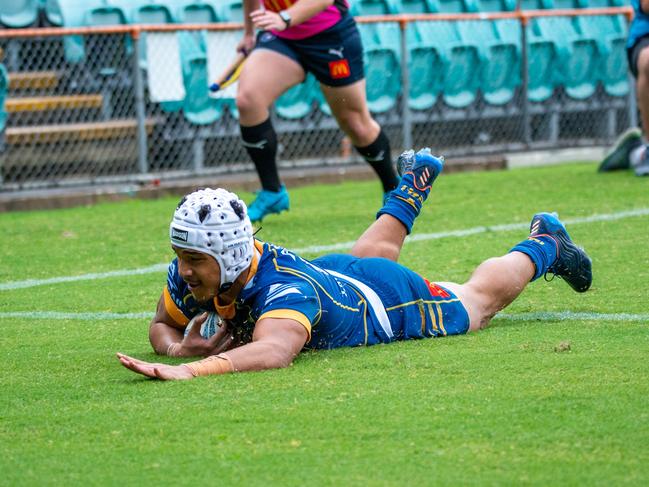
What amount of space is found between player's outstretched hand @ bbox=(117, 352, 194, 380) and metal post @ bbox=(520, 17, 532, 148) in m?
10.7

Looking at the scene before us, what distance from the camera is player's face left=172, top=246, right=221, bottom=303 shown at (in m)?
4.49

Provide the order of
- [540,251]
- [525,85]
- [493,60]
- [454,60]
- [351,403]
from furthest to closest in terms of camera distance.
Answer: [525,85] → [493,60] → [454,60] → [540,251] → [351,403]

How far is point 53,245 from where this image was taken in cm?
855

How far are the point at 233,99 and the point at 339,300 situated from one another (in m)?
8.09

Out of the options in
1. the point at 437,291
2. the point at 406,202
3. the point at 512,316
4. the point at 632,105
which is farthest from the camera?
the point at 632,105

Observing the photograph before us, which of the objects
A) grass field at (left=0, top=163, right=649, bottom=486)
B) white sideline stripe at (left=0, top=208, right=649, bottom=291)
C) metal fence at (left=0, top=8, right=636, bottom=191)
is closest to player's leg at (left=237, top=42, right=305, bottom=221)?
white sideline stripe at (left=0, top=208, right=649, bottom=291)

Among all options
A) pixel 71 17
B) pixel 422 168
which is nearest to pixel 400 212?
pixel 422 168

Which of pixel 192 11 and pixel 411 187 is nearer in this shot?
pixel 411 187

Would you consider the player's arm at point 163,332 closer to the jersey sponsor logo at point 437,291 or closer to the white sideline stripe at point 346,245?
the jersey sponsor logo at point 437,291

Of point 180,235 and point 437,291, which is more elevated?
point 180,235

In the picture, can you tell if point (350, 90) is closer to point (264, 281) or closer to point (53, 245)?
point (53, 245)

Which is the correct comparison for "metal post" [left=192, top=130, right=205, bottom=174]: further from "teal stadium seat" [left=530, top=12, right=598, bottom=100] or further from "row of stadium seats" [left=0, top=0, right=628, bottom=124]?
"teal stadium seat" [left=530, top=12, right=598, bottom=100]

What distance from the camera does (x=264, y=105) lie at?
8539mm

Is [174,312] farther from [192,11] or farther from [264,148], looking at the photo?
[192,11]
